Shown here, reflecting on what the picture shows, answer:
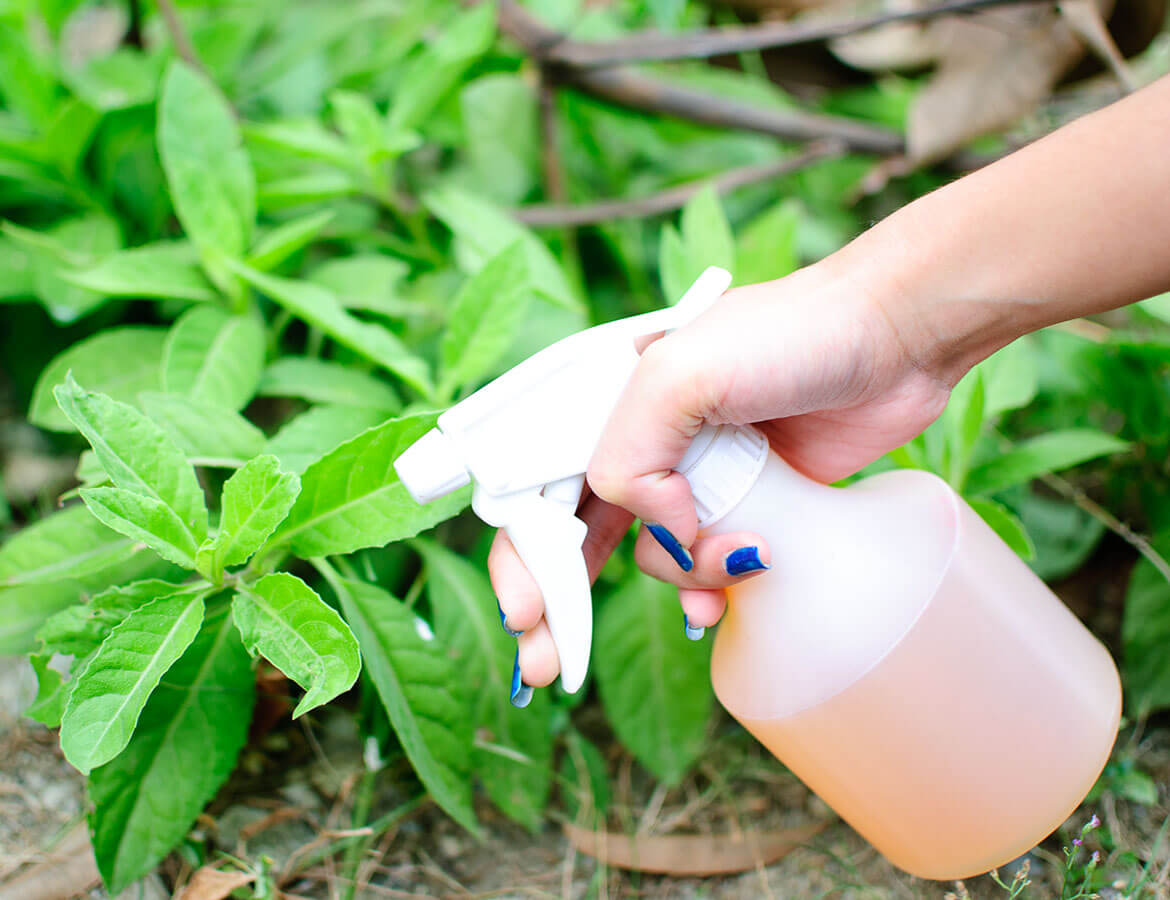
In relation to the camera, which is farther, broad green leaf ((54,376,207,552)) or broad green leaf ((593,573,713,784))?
broad green leaf ((593,573,713,784))

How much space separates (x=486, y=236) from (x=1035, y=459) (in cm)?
73

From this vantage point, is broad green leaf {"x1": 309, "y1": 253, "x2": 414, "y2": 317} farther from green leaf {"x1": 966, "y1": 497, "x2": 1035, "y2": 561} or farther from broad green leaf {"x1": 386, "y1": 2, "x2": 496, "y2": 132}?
green leaf {"x1": 966, "y1": 497, "x2": 1035, "y2": 561}

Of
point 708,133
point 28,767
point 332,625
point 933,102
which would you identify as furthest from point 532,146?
point 28,767

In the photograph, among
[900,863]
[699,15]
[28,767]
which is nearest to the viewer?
[900,863]

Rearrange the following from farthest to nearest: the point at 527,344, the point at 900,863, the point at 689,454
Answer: the point at 527,344, the point at 900,863, the point at 689,454

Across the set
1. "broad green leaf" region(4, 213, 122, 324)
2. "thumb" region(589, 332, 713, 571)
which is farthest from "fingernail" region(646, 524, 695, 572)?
"broad green leaf" region(4, 213, 122, 324)

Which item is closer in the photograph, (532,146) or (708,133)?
(532,146)

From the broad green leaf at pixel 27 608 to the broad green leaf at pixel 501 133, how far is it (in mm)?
881

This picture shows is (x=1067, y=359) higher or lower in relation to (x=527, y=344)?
lower

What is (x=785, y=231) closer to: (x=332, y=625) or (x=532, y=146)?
(x=532, y=146)

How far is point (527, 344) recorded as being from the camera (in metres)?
1.15

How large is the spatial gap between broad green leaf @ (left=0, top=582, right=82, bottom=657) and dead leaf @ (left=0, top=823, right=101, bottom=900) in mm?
215

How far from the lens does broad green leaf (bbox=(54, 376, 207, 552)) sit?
75cm

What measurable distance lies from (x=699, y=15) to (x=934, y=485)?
156 cm
